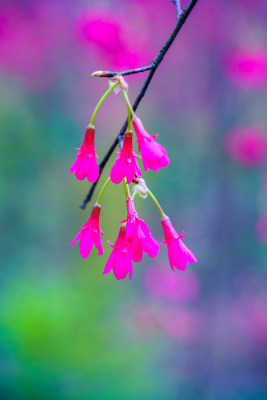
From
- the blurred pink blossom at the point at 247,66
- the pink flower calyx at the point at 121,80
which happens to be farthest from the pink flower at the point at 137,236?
the blurred pink blossom at the point at 247,66

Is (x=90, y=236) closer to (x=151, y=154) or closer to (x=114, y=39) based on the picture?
(x=151, y=154)

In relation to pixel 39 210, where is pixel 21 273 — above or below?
below

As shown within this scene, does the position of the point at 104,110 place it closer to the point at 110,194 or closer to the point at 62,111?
the point at 62,111

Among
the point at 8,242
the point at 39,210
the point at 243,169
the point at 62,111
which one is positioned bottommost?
the point at 8,242

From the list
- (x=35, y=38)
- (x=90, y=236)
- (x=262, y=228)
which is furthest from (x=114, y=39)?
(x=90, y=236)

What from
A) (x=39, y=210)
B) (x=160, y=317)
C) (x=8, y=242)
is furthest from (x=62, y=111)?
(x=160, y=317)

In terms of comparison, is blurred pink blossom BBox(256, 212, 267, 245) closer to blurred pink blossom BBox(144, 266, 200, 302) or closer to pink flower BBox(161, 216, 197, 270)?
blurred pink blossom BBox(144, 266, 200, 302)

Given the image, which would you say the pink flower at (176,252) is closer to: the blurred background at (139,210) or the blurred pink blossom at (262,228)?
the blurred background at (139,210)

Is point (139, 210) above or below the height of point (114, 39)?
below

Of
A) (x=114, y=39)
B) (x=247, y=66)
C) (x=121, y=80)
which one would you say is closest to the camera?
(x=121, y=80)
